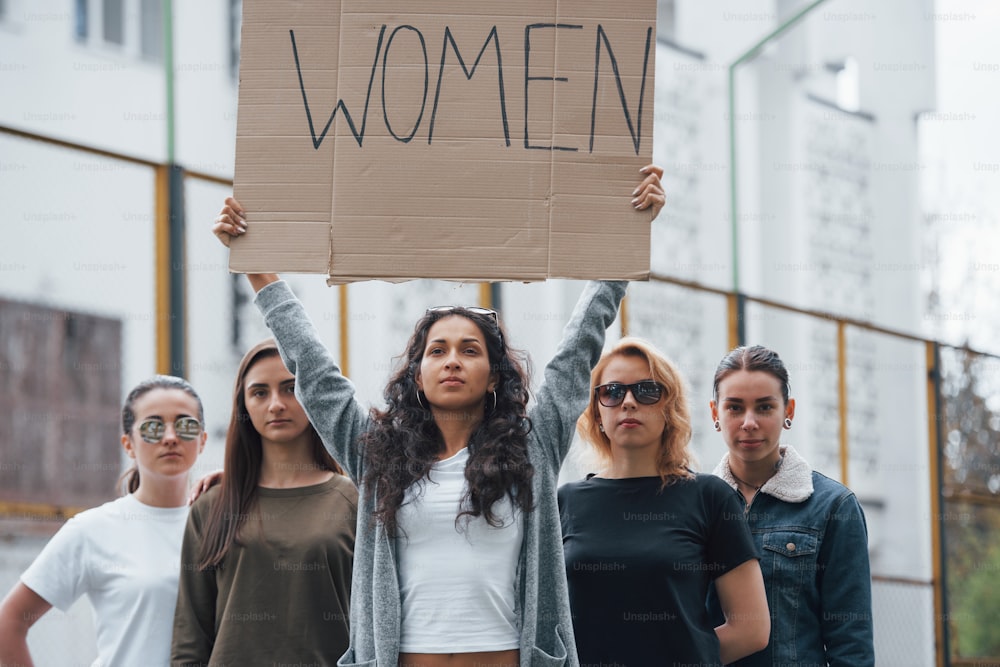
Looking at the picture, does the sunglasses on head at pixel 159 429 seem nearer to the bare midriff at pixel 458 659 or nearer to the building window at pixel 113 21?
the bare midriff at pixel 458 659

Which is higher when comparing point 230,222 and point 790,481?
point 230,222

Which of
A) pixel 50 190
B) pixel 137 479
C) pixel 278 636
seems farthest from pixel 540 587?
pixel 50 190

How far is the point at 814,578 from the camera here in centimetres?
384

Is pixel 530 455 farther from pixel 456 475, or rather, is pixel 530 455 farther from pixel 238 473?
pixel 238 473

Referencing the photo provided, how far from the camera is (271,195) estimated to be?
3562 millimetres

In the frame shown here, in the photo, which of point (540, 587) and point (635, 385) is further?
point (635, 385)

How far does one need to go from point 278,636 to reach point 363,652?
0.54m

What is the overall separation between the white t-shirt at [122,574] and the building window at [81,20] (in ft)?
32.2

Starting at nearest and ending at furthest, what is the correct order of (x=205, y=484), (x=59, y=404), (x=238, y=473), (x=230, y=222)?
1. (x=230, y=222)
2. (x=238, y=473)
3. (x=205, y=484)
4. (x=59, y=404)

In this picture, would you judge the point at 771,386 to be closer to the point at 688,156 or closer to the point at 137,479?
the point at 137,479

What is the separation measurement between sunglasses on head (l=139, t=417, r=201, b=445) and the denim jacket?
161 cm

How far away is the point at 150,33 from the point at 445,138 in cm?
1079

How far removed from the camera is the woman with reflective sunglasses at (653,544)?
360 centimetres

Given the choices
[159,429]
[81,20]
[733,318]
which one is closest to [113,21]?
[81,20]
